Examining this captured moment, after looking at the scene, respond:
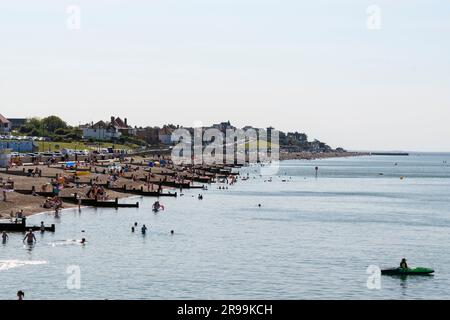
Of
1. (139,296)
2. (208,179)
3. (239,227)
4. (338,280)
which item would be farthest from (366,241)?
(208,179)

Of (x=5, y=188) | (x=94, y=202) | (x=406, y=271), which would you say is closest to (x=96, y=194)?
(x=94, y=202)

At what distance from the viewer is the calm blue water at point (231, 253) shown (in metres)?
50.3

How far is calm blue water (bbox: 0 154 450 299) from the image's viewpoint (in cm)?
5034

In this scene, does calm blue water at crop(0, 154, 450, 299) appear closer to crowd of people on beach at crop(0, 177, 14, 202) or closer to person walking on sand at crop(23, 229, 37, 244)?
person walking on sand at crop(23, 229, 37, 244)

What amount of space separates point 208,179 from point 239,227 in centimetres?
9803

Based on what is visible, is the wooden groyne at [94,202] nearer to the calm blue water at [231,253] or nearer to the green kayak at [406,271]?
the calm blue water at [231,253]

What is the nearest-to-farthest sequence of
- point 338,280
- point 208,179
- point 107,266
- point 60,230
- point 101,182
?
point 338,280 < point 107,266 < point 60,230 < point 101,182 < point 208,179

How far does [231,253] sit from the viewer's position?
67375 millimetres

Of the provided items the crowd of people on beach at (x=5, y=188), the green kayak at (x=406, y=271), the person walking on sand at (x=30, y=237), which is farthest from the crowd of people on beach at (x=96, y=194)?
the green kayak at (x=406, y=271)

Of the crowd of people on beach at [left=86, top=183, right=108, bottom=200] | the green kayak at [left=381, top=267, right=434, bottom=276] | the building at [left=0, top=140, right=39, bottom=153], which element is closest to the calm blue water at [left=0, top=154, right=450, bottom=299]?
the green kayak at [left=381, top=267, right=434, bottom=276]

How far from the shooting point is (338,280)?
54562 millimetres

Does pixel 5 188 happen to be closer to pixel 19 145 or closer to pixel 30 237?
pixel 30 237
